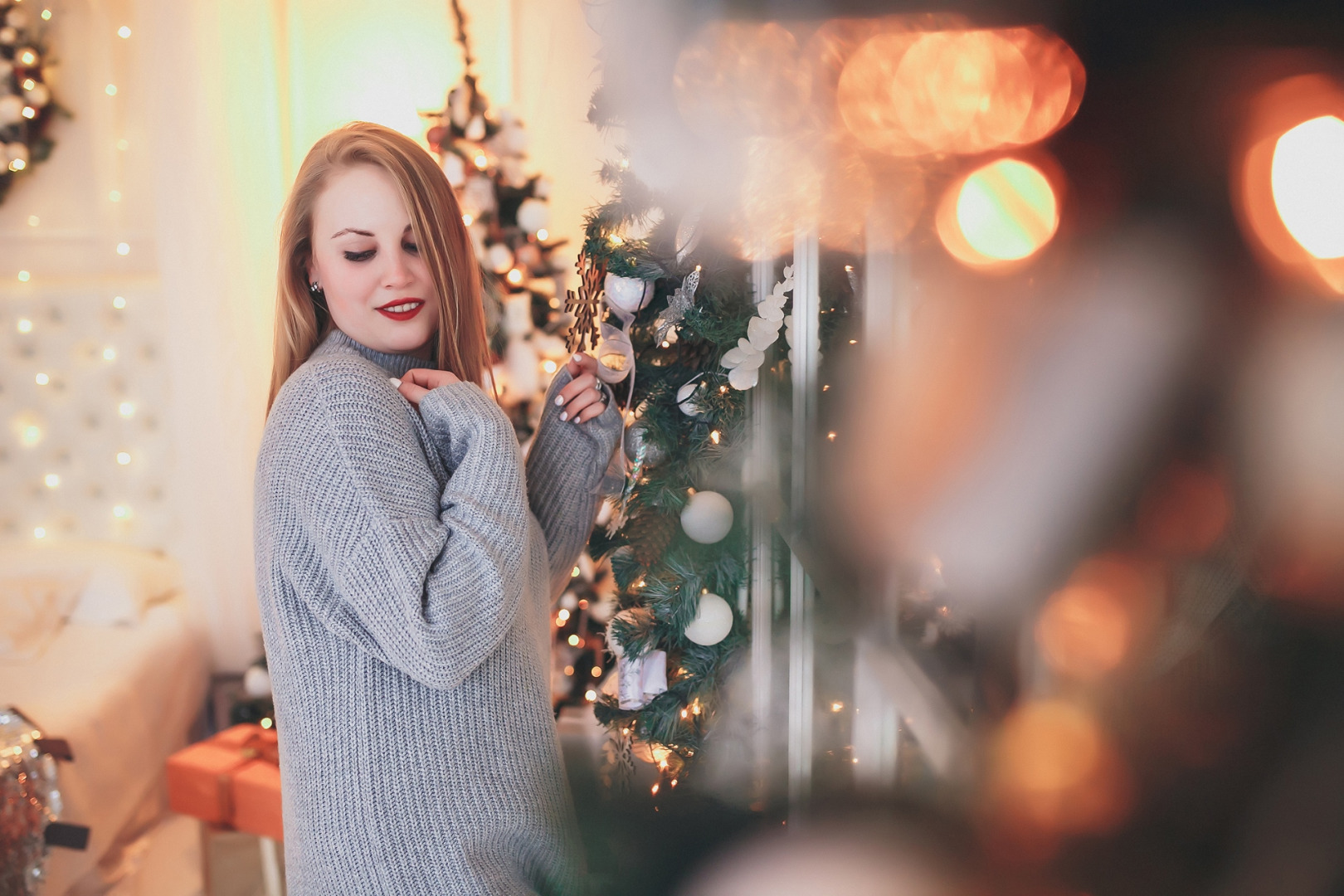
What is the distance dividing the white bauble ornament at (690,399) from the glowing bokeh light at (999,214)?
0.44 meters

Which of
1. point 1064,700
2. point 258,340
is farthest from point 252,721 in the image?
point 1064,700

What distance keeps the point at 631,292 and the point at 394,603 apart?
39 centimetres

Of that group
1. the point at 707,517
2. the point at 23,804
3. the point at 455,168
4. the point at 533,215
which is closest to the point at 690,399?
the point at 707,517

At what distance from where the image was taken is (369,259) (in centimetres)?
106

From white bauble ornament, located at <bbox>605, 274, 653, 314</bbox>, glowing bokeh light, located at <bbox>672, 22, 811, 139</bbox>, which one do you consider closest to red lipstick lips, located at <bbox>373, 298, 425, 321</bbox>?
white bauble ornament, located at <bbox>605, 274, 653, 314</bbox>

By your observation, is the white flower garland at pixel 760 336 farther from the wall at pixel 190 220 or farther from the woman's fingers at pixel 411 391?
the wall at pixel 190 220

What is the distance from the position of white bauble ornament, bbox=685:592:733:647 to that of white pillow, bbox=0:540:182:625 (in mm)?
2561

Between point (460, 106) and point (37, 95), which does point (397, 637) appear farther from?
point (37, 95)

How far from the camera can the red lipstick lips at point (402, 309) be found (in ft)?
3.51

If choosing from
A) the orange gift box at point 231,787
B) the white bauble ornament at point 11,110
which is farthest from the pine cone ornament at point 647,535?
the white bauble ornament at point 11,110

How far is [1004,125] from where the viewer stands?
A: 0.26 m

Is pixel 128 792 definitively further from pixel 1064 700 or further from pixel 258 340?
pixel 1064 700

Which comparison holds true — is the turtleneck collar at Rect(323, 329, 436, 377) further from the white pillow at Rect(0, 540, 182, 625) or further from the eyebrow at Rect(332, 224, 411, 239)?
the white pillow at Rect(0, 540, 182, 625)

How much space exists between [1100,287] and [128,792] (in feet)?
9.24
